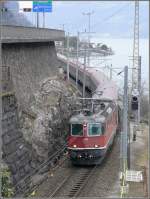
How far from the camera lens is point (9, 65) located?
94.1ft

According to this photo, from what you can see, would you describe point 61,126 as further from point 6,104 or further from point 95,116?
point 6,104

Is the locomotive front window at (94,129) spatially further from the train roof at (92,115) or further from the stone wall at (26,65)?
the stone wall at (26,65)

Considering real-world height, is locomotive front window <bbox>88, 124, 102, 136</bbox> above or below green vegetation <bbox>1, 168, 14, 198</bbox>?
above

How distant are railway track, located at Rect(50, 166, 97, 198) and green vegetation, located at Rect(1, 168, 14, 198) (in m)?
2.41

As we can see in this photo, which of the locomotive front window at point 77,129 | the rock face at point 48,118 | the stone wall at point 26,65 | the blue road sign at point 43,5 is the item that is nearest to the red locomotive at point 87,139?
the locomotive front window at point 77,129

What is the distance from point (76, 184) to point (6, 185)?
5170mm

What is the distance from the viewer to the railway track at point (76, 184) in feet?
80.9

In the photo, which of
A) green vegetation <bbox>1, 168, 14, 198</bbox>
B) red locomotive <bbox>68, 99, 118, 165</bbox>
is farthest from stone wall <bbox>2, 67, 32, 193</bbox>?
red locomotive <bbox>68, 99, 118, 165</bbox>

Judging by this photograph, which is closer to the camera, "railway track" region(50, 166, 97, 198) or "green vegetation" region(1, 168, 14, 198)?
"green vegetation" region(1, 168, 14, 198)

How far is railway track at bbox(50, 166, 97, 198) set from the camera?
24656mm

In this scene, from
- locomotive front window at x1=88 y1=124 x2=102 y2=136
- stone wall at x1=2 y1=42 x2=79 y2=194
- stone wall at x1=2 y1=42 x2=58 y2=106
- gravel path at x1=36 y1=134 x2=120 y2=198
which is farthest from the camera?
locomotive front window at x1=88 y1=124 x2=102 y2=136

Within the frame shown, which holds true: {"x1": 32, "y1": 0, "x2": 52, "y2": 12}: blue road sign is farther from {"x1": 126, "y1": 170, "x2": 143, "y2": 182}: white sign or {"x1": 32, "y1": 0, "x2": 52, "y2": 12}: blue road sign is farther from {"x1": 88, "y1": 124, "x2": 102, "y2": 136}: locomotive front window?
{"x1": 126, "y1": 170, "x2": 143, "y2": 182}: white sign

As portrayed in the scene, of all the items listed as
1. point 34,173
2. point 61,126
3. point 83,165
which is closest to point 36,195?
point 34,173

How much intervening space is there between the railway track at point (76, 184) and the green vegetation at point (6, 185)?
241 centimetres
